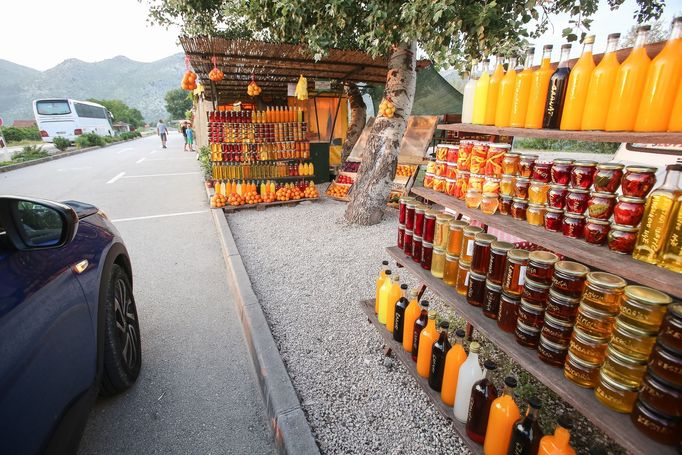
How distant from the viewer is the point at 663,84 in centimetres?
142

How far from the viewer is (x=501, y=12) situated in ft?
13.2

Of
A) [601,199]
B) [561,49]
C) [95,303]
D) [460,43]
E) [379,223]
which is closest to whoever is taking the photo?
[601,199]

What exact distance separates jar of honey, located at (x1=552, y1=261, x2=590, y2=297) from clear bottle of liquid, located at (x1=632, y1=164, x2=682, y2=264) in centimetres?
24

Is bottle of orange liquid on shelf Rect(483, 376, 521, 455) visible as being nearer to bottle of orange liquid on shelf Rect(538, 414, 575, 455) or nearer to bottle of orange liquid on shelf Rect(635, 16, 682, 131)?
bottle of orange liquid on shelf Rect(538, 414, 575, 455)

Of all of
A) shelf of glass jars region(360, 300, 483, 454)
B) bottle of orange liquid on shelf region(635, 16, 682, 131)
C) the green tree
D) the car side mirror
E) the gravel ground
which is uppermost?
the green tree

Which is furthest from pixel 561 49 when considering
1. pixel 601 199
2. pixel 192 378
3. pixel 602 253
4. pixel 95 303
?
pixel 192 378

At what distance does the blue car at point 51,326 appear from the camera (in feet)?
4.61

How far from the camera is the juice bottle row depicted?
1.42 meters

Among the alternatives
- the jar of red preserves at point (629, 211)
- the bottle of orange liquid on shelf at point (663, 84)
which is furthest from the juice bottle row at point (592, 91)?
the jar of red preserves at point (629, 211)

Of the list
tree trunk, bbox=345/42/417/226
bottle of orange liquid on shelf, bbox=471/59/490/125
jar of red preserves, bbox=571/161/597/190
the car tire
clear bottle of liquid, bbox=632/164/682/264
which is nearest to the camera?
clear bottle of liquid, bbox=632/164/682/264

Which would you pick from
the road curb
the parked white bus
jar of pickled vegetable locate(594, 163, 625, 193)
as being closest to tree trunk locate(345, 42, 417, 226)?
the road curb

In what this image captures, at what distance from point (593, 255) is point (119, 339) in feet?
10.3

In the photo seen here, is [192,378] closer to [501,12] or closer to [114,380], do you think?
[114,380]

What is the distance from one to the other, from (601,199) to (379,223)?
517 centimetres
